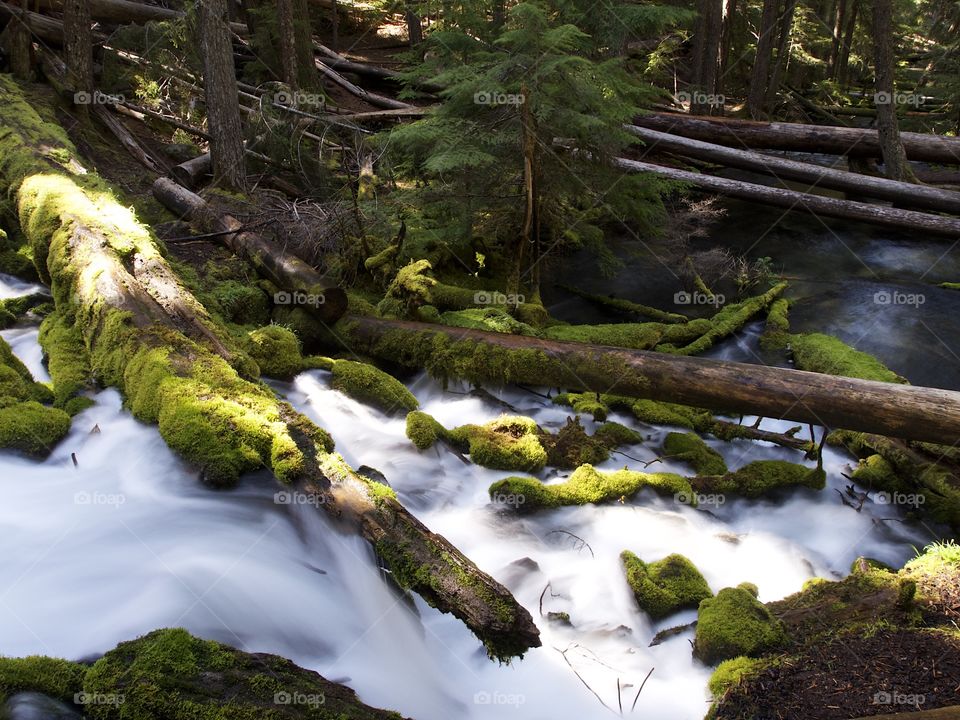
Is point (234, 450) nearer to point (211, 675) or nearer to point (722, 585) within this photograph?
point (211, 675)

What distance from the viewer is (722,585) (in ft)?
17.9

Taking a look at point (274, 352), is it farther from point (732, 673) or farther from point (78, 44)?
point (78, 44)

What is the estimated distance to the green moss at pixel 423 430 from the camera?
6.66m

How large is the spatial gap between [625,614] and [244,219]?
7.51 m

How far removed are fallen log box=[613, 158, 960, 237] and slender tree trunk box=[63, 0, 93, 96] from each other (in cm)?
932

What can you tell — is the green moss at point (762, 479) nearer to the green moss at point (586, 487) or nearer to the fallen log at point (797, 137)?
the green moss at point (586, 487)

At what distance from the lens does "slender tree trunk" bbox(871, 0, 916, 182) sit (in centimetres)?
1360

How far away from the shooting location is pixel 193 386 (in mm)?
5258

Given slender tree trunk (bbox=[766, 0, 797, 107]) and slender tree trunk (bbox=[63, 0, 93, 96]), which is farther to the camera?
slender tree trunk (bbox=[766, 0, 797, 107])

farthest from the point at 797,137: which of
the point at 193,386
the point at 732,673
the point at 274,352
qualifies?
the point at 193,386

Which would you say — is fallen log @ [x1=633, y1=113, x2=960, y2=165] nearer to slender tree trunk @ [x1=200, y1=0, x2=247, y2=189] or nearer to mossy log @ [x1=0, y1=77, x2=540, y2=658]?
slender tree trunk @ [x1=200, y1=0, x2=247, y2=189]

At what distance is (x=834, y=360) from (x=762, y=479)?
8.20ft

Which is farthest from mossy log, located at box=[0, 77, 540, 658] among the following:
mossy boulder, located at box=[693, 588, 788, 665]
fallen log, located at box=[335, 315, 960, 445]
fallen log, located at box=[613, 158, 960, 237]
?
fallen log, located at box=[613, 158, 960, 237]

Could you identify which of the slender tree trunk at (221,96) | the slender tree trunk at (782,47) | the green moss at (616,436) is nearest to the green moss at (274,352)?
the green moss at (616,436)
